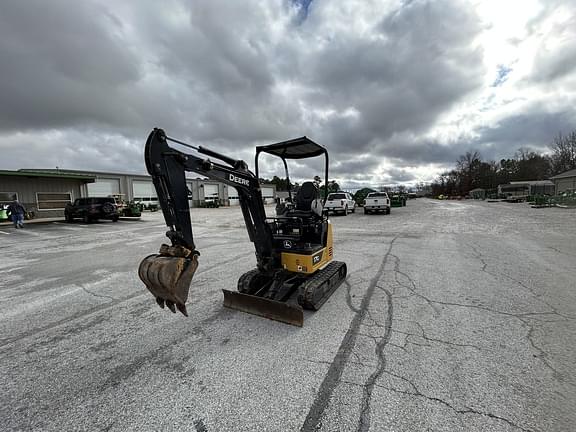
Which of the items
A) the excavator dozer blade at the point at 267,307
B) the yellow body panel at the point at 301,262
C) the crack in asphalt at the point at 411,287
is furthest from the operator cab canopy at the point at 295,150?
the crack in asphalt at the point at 411,287

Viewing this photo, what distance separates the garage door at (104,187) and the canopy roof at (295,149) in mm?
32963

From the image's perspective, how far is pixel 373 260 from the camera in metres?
7.02

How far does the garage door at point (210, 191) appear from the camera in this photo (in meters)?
43.6

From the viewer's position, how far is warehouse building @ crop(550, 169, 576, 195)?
40.6m

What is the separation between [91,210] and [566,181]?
62.6 meters

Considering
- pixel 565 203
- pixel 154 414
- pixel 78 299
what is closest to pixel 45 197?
pixel 78 299

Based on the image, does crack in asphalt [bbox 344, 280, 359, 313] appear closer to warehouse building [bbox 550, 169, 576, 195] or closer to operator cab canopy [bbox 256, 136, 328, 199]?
operator cab canopy [bbox 256, 136, 328, 199]

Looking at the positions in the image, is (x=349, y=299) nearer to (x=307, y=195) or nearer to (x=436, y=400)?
(x=307, y=195)

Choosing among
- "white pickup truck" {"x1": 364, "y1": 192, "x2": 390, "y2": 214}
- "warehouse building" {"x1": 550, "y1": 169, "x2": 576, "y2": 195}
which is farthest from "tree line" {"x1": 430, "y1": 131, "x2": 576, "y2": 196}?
"white pickup truck" {"x1": 364, "y1": 192, "x2": 390, "y2": 214}

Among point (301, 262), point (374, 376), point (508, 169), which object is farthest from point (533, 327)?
point (508, 169)

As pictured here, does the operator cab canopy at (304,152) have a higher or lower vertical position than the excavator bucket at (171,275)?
higher

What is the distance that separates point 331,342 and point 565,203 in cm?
3430

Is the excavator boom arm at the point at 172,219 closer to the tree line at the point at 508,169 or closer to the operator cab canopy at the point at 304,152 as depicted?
the operator cab canopy at the point at 304,152

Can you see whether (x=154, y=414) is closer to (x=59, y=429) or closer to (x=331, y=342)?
(x=59, y=429)
